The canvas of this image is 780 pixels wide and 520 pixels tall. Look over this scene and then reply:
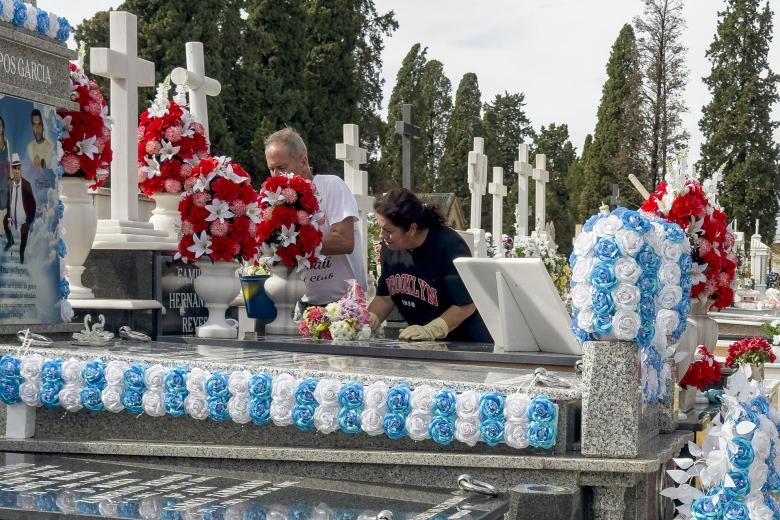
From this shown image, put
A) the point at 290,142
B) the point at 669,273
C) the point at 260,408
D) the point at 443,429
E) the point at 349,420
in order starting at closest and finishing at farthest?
1. the point at 443,429
2. the point at 349,420
3. the point at 260,408
4. the point at 669,273
5. the point at 290,142

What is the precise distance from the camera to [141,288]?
20.2 feet

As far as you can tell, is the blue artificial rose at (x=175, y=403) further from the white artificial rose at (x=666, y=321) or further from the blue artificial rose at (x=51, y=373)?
the white artificial rose at (x=666, y=321)

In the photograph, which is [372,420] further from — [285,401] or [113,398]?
[113,398]

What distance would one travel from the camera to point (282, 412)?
13.0ft

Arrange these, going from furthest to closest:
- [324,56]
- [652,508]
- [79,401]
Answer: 1. [324,56]
2. [79,401]
3. [652,508]

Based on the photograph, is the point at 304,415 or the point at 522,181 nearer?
the point at 304,415

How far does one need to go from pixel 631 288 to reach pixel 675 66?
3763 centimetres

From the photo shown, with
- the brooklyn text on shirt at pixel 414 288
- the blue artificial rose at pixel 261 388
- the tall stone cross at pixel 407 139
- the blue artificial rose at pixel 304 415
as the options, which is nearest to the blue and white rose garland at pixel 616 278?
the blue artificial rose at pixel 304 415

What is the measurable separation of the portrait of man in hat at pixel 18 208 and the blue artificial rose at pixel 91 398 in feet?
3.00

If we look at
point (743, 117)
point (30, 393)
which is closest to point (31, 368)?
point (30, 393)

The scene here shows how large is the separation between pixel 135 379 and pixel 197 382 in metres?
0.28

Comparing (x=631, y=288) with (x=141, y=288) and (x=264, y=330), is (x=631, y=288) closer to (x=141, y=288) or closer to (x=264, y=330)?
(x=264, y=330)

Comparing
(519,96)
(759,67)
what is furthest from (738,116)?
(519,96)

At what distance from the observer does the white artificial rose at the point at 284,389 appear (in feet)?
13.0
